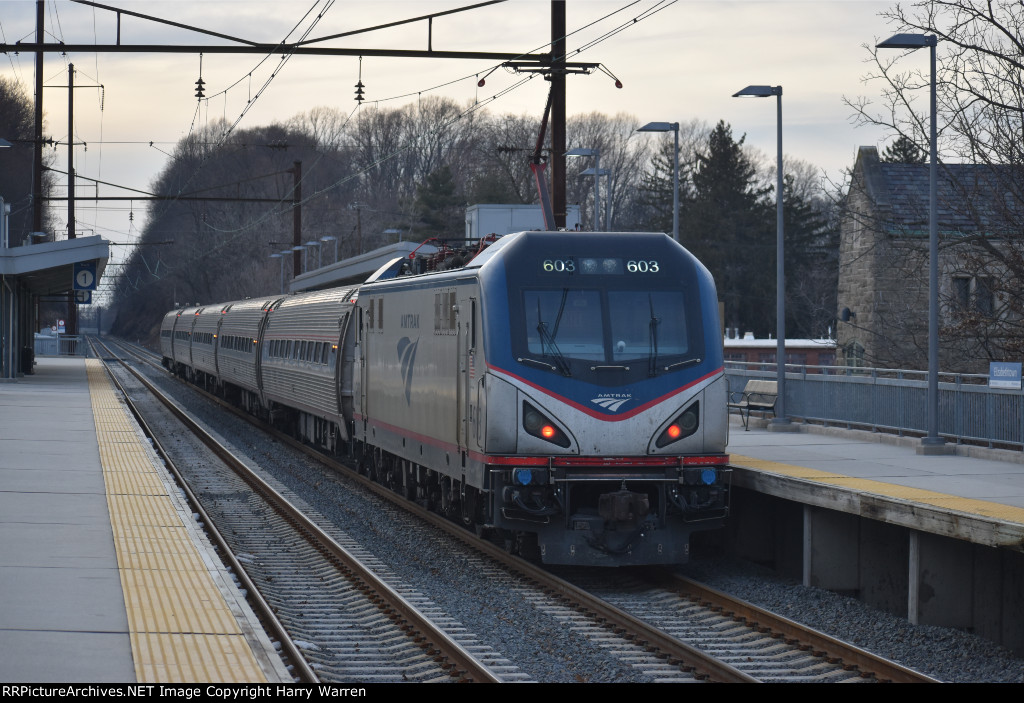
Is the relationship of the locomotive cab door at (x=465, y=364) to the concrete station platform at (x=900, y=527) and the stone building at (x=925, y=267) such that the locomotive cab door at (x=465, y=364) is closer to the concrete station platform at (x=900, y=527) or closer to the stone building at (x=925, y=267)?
the concrete station platform at (x=900, y=527)

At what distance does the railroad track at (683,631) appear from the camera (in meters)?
9.13

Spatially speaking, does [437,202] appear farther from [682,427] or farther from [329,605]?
[329,605]

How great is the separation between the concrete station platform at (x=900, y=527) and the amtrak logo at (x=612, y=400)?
84.2 inches

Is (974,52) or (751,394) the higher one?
(974,52)

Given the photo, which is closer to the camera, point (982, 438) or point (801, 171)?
point (982, 438)

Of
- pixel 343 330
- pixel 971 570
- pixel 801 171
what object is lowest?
pixel 971 570

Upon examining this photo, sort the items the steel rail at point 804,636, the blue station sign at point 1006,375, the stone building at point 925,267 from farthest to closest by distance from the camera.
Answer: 1. the stone building at point 925,267
2. the blue station sign at point 1006,375
3. the steel rail at point 804,636

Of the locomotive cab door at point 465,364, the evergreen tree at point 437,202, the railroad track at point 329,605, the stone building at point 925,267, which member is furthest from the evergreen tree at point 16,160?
the locomotive cab door at point 465,364

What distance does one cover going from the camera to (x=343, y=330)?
2198cm

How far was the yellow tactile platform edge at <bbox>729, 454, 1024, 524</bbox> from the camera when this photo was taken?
1080 cm

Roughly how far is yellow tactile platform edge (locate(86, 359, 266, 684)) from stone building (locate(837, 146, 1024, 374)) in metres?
13.6

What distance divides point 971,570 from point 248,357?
25.2m
